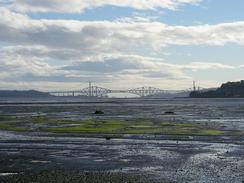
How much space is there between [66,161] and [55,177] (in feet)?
21.7

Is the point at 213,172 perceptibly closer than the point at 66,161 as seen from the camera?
Yes

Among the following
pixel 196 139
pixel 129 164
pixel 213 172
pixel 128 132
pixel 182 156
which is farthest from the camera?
pixel 128 132

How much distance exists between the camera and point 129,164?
108 feet

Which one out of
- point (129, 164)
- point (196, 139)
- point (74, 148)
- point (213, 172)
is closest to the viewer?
point (213, 172)

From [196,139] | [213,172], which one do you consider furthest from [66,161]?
[196,139]

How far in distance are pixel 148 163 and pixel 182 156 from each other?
423cm

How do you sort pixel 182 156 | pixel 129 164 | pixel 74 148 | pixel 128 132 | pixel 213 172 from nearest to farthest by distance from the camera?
pixel 213 172
pixel 129 164
pixel 182 156
pixel 74 148
pixel 128 132

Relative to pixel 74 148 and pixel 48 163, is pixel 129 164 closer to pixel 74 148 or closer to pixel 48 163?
pixel 48 163

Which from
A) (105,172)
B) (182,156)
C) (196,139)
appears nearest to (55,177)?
(105,172)

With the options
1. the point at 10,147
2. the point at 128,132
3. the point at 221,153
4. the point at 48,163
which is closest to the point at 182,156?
the point at 221,153

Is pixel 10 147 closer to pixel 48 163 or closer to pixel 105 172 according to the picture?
pixel 48 163

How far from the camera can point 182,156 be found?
36469 millimetres

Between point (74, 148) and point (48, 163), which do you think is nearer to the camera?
point (48, 163)

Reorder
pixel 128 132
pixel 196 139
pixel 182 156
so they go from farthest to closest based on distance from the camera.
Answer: pixel 128 132, pixel 196 139, pixel 182 156
